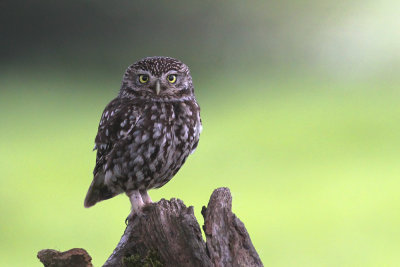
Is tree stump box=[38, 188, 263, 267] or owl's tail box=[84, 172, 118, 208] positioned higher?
owl's tail box=[84, 172, 118, 208]

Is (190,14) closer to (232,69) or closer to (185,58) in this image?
(185,58)

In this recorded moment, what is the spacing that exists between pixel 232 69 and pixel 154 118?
9.62m

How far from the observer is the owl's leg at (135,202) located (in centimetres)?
401

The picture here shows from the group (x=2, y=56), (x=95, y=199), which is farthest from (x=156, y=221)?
(x=2, y=56)

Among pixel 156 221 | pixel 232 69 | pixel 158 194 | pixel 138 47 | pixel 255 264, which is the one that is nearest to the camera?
pixel 255 264

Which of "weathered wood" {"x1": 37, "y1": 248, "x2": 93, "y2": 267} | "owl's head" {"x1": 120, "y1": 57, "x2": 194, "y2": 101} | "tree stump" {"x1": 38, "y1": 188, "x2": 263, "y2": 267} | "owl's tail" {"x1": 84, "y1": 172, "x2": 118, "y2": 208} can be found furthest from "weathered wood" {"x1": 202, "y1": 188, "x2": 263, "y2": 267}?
"owl's tail" {"x1": 84, "y1": 172, "x2": 118, "y2": 208}

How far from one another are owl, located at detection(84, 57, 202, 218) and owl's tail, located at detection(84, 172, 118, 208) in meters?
0.11

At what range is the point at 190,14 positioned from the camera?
12148mm

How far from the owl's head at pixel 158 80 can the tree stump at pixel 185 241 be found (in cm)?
70

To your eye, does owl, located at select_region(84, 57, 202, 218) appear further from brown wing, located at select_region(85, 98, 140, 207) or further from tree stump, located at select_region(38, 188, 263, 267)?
tree stump, located at select_region(38, 188, 263, 267)

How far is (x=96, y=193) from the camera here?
4.33 meters

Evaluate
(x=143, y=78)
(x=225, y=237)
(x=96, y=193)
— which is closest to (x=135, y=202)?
(x=96, y=193)

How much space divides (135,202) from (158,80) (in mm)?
681

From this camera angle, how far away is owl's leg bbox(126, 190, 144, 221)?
401cm
